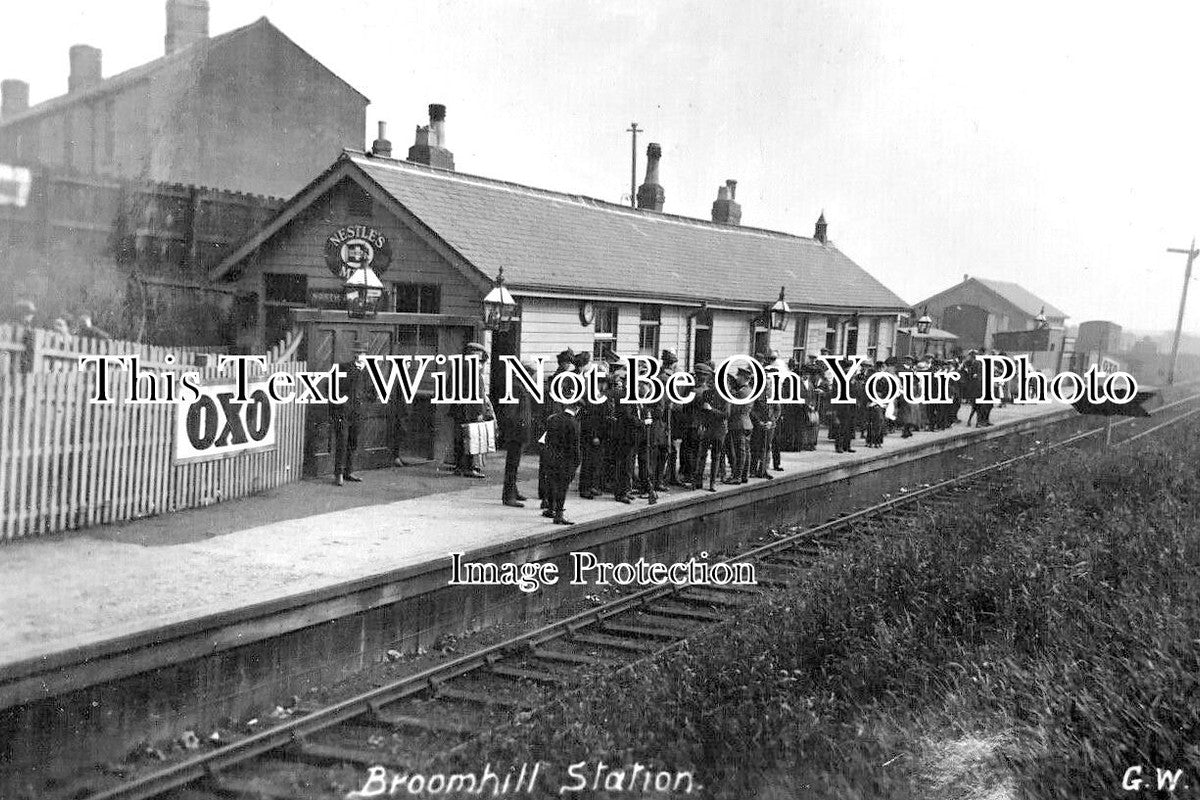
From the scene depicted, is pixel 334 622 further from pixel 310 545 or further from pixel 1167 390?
pixel 1167 390

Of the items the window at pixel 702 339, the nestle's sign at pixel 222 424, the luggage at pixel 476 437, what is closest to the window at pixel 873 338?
the window at pixel 702 339

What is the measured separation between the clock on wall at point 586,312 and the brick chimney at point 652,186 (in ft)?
32.4

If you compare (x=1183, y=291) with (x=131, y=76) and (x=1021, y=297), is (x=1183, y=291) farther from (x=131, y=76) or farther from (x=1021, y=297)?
(x=131, y=76)

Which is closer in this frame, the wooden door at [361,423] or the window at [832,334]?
the wooden door at [361,423]

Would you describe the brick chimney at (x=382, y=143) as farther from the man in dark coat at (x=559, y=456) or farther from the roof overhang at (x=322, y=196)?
the man in dark coat at (x=559, y=456)

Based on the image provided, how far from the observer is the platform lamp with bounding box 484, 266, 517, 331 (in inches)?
530

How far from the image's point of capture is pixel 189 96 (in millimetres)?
28266

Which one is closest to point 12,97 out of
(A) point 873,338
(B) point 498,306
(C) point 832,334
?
(B) point 498,306

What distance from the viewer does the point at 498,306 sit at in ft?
44.4

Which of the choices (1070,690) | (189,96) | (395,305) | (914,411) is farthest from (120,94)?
(1070,690)

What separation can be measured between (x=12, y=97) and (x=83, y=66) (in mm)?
4116

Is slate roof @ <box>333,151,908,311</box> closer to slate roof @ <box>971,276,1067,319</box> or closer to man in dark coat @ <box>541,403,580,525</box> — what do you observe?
man in dark coat @ <box>541,403,580,525</box>

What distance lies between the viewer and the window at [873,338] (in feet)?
89.8

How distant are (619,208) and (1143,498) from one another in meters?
12.9
